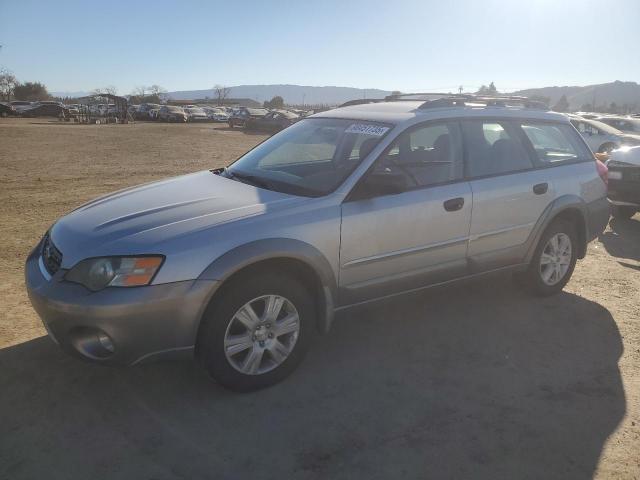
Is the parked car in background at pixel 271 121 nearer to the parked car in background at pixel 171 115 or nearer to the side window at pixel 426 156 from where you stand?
the parked car in background at pixel 171 115

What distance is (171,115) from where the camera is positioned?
1793 inches

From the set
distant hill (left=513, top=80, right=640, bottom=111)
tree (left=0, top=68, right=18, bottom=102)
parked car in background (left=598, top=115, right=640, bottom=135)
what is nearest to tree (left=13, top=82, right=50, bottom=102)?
tree (left=0, top=68, right=18, bottom=102)

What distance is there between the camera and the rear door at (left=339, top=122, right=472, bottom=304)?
11.4 feet

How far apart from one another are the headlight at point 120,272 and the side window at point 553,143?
3459 mm

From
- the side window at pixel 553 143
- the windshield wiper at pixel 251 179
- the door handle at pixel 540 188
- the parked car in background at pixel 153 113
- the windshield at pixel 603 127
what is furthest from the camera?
the parked car in background at pixel 153 113

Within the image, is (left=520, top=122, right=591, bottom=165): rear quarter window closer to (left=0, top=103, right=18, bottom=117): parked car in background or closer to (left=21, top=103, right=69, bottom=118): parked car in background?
(left=0, top=103, right=18, bottom=117): parked car in background

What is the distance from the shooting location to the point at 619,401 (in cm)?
328

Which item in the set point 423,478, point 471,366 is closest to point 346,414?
point 423,478

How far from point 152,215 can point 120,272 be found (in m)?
0.52

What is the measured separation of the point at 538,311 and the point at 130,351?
349 centimetres

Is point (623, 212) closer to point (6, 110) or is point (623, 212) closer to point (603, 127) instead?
point (603, 127)

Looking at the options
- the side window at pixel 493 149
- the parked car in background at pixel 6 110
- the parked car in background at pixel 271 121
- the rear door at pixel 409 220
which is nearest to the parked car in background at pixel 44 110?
the parked car in background at pixel 6 110

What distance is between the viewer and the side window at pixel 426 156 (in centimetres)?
376

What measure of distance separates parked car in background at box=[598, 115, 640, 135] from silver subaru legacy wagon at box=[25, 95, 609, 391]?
1396 cm
